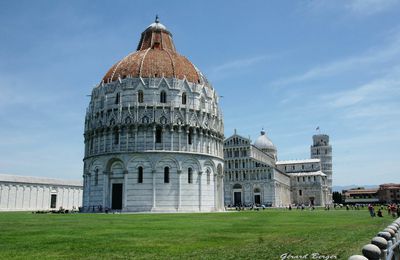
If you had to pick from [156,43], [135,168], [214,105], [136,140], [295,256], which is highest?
[156,43]

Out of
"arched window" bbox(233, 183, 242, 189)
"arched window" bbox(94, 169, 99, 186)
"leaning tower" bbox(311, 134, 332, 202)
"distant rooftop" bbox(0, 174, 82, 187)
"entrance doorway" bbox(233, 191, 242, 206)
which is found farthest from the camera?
"leaning tower" bbox(311, 134, 332, 202)

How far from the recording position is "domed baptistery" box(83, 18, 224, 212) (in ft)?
177

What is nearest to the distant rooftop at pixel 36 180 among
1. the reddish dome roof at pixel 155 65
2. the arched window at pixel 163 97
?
the reddish dome roof at pixel 155 65

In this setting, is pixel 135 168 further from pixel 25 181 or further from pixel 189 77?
pixel 25 181

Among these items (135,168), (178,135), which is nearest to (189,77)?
(178,135)

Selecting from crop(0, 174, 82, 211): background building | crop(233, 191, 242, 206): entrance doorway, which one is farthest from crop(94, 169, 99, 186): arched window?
crop(233, 191, 242, 206): entrance doorway

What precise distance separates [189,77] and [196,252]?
49159mm

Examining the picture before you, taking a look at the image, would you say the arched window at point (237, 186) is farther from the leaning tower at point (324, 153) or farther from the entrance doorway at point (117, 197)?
the leaning tower at point (324, 153)

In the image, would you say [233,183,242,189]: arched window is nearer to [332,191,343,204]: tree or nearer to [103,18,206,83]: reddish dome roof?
[103,18,206,83]: reddish dome roof

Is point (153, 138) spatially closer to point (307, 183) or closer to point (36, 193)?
point (36, 193)

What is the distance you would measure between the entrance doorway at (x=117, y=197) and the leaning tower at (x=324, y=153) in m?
113

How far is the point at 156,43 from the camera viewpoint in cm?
6738

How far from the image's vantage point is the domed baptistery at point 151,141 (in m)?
54.1

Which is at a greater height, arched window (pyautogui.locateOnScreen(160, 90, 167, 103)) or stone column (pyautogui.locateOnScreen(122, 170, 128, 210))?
arched window (pyautogui.locateOnScreen(160, 90, 167, 103))
